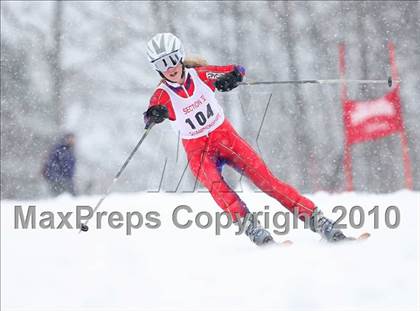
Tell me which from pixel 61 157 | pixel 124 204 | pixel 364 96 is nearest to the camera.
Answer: pixel 124 204

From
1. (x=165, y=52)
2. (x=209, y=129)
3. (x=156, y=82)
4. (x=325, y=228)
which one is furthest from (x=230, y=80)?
(x=156, y=82)

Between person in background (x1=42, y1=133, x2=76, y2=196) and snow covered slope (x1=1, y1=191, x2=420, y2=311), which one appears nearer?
snow covered slope (x1=1, y1=191, x2=420, y2=311)

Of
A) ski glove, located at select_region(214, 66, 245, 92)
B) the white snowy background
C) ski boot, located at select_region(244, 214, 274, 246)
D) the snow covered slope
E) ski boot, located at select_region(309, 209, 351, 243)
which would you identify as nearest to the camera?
the snow covered slope

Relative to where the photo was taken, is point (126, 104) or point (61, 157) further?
point (126, 104)

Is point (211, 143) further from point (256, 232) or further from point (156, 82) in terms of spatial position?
point (156, 82)

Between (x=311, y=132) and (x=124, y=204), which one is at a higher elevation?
(x=311, y=132)

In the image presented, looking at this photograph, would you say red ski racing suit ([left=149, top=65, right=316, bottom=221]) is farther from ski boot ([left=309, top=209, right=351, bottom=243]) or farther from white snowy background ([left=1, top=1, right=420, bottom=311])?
white snowy background ([left=1, top=1, right=420, bottom=311])

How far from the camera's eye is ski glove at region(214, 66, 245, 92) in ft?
15.9

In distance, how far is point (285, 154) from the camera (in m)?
13.1

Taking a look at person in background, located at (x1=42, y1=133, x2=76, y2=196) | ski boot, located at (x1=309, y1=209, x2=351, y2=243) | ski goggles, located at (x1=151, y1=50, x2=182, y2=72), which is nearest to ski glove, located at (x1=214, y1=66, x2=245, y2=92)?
ski goggles, located at (x1=151, y1=50, x2=182, y2=72)

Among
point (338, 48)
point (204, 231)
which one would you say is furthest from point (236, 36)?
point (204, 231)

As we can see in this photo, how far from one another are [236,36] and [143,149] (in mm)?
3044

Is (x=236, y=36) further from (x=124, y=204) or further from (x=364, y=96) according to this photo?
(x=124, y=204)

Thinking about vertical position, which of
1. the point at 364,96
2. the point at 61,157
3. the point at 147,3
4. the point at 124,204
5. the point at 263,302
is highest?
the point at 147,3
